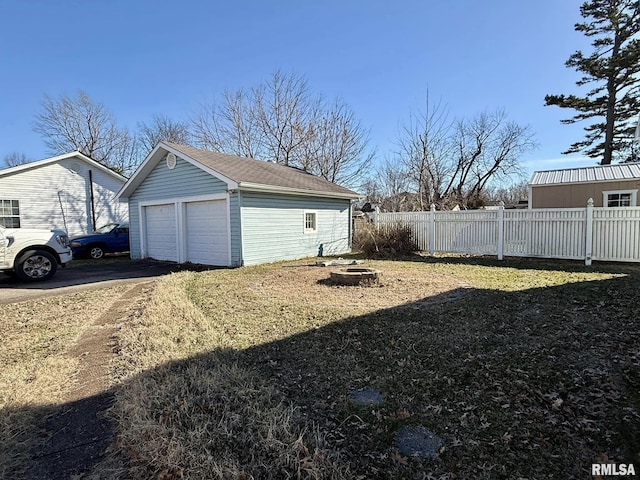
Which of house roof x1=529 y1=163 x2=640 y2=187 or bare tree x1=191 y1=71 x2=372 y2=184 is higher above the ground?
bare tree x1=191 y1=71 x2=372 y2=184

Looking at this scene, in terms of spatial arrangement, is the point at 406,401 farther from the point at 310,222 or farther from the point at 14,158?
the point at 14,158

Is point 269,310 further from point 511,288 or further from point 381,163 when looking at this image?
point 381,163

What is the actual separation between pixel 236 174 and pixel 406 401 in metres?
9.25

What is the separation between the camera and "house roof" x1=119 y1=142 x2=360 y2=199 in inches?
409

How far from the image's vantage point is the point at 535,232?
1059 centimetres

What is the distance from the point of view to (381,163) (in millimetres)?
29250

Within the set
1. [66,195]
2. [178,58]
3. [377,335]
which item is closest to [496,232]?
[377,335]

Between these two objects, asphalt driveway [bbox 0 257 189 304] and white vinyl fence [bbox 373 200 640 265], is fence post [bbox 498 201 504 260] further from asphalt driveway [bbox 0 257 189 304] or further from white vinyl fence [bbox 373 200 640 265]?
asphalt driveway [bbox 0 257 189 304]

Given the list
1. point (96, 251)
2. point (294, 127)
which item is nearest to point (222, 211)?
point (96, 251)

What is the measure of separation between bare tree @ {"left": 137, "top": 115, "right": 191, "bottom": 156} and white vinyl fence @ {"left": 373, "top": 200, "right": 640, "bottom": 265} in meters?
27.9

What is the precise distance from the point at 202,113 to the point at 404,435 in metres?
27.8

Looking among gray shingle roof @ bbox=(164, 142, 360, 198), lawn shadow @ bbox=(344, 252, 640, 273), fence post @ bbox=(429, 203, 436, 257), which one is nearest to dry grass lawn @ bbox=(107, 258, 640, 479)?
lawn shadow @ bbox=(344, 252, 640, 273)

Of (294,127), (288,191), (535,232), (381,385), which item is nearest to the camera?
(381,385)

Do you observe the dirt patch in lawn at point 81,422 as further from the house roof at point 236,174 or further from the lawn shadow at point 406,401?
the house roof at point 236,174
